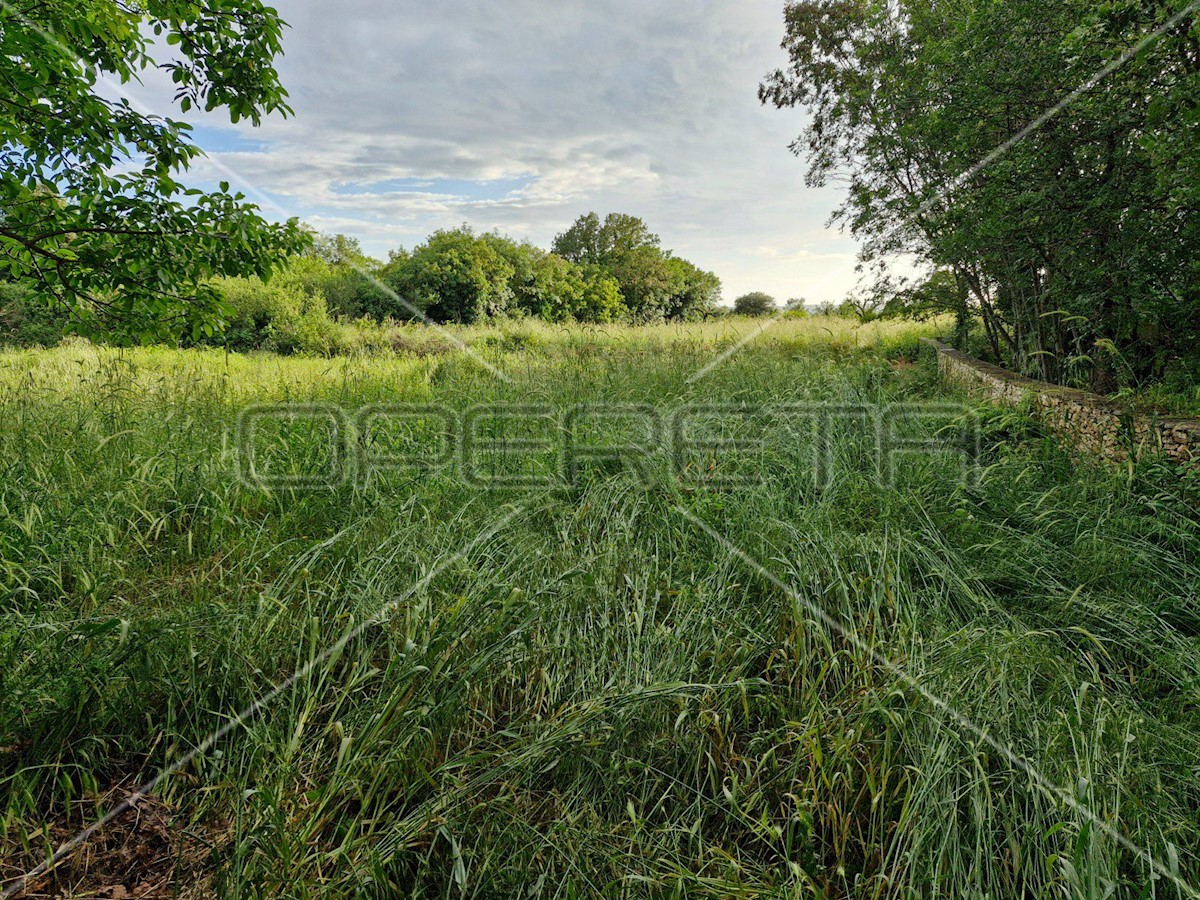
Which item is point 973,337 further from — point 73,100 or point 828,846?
point 73,100

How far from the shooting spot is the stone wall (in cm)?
339

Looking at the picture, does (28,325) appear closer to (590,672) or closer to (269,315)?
(269,315)

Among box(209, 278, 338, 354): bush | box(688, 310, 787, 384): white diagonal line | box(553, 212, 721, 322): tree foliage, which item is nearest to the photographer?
box(688, 310, 787, 384): white diagonal line

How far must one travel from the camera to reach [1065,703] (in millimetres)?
1825

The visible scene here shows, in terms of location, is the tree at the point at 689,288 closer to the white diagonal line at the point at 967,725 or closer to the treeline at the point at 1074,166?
the treeline at the point at 1074,166

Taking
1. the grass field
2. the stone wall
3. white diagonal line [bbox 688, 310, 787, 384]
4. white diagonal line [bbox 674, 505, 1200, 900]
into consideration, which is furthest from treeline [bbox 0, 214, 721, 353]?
white diagonal line [bbox 674, 505, 1200, 900]

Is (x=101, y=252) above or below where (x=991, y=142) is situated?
below

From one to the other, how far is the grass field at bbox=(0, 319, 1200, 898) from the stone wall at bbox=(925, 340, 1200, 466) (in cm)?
36

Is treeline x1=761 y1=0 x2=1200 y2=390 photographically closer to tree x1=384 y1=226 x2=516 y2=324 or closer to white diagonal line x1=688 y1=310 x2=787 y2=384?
white diagonal line x1=688 y1=310 x2=787 y2=384

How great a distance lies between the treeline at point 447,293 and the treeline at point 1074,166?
19.0 ft

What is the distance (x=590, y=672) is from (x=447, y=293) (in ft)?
60.3

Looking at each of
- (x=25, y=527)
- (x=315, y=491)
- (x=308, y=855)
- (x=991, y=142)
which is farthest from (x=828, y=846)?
(x=991, y=142)

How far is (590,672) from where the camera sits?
1971 mm

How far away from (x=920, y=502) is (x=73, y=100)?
16.9ft
